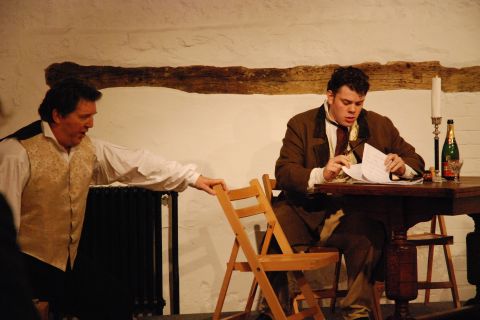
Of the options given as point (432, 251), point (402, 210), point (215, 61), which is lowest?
point (432, 251)

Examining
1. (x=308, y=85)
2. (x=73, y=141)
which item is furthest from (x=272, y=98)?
(x=73, y=141)

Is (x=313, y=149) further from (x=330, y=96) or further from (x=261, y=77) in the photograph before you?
(x=261, y=77)

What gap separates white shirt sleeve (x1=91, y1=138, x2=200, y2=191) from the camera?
291 centimetres

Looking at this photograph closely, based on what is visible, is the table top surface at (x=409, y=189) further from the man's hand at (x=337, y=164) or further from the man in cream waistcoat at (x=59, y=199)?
the man in cream waistcoat at (x=59, y=199)

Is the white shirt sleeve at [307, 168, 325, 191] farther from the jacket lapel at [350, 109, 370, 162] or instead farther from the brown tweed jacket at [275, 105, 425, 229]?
the jacket lapel at [350, 109, 370, 162]

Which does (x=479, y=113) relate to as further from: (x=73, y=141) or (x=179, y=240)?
(x=73, y=141)

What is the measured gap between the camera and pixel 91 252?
379 cm

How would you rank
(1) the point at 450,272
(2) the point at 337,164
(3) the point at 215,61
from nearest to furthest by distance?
(2) the point at 337,164
(1) the point at 450,272
(3) the point at 215,61

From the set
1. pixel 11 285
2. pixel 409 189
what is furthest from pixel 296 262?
pixel 11 285

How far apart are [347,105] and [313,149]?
312 mm

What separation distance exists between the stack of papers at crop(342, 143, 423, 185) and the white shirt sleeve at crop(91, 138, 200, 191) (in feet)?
2.51

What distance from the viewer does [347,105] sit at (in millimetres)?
3473

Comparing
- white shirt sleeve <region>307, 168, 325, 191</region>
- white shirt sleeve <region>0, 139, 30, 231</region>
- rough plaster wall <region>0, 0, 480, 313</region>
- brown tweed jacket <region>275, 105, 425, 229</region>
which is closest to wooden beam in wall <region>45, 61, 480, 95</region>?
rough plaster wall <region>0, 0, 480, 313</region>

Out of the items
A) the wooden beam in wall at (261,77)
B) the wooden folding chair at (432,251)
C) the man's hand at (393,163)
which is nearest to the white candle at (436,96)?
the man's hand at (393,163)
